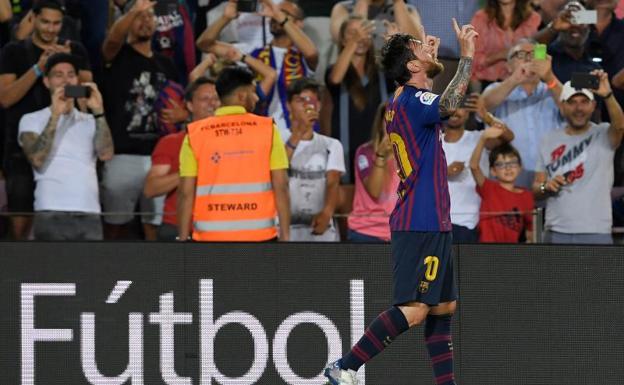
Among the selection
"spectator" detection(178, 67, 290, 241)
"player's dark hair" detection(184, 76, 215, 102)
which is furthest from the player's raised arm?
"player's dark hair" detection(184, 76, 215, 102)

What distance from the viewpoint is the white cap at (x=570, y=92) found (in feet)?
31.8

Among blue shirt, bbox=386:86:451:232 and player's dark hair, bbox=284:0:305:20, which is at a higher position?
player's dark hair, bbox=284:0:305:20

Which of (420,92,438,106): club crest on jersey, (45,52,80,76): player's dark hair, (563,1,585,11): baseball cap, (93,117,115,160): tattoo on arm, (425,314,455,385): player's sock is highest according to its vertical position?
(563,1,585,11): baseball cap

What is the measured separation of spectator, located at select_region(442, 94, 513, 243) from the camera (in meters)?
9.34

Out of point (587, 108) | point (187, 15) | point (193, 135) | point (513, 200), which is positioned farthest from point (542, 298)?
point (187, 15)

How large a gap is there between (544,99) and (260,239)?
2721mm

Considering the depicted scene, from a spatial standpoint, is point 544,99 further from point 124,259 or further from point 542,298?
point 124,259

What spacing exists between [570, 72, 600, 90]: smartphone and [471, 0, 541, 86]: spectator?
35.2 inches

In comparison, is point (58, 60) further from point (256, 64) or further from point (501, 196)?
point (501, 196)

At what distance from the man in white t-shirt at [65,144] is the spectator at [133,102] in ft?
0.72

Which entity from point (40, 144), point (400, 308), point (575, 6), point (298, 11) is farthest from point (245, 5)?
point (400, 308)

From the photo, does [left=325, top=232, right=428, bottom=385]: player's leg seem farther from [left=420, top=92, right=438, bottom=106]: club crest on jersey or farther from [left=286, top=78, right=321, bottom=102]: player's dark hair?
[left=286, top=78, right=321, bottom=102]: player's dark hair

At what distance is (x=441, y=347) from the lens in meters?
7.63

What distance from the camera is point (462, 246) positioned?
8727 millimetres
